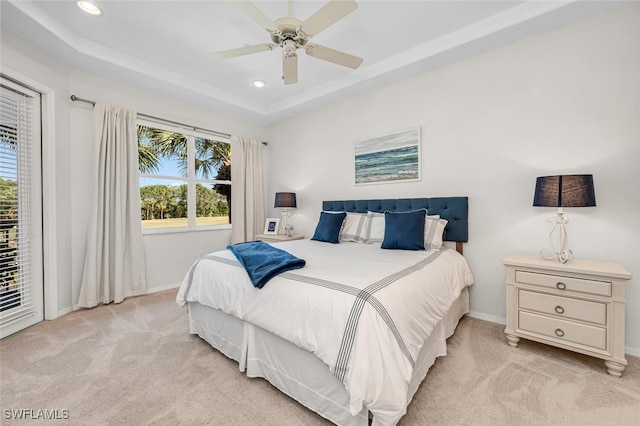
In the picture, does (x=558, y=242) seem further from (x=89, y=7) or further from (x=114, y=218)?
(x=114, y=218)

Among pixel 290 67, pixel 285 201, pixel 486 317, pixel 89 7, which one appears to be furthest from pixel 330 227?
pixel 89 7

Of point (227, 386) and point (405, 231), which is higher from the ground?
point (405, 231)

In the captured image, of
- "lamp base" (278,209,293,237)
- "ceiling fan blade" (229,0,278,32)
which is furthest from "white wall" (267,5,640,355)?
"ceiling fan blade" (229,0,278,32)

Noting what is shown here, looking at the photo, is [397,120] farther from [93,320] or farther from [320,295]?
[93,320]

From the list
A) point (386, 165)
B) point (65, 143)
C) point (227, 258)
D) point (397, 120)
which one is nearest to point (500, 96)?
point (397, 120)

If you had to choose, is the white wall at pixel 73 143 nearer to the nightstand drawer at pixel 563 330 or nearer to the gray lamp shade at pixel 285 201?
the gray lamp shade at pixel 285 201

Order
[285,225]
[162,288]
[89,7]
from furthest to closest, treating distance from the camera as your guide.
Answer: [285,225] → [162,288] → [89,7]

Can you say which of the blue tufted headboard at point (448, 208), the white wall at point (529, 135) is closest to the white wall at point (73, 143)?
the white wall at point (529, 135)

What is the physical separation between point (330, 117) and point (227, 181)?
1998 mm

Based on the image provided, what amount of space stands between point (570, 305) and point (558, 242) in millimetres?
574

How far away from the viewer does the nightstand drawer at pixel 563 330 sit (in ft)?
6.18

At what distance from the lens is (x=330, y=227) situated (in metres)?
3.27

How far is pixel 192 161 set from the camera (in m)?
4.10

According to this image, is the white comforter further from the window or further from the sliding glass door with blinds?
the window
